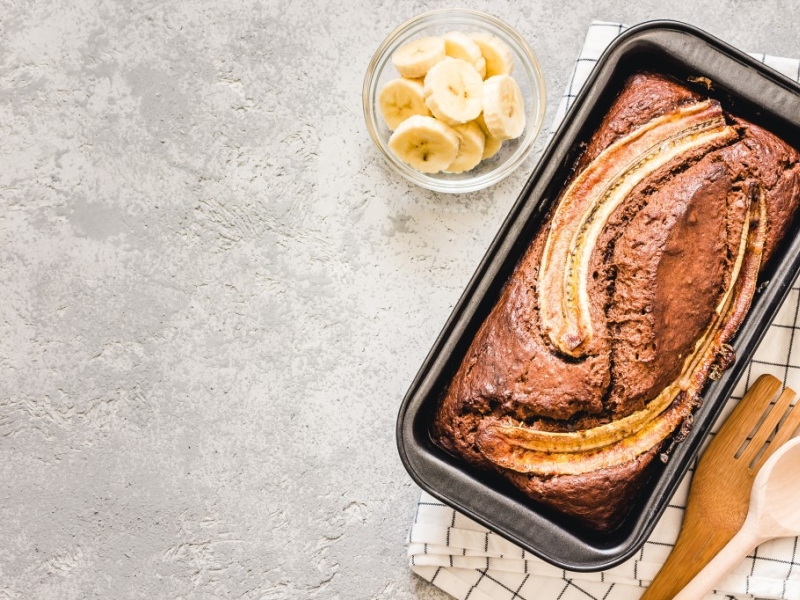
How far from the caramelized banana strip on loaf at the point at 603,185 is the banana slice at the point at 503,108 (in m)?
0.31

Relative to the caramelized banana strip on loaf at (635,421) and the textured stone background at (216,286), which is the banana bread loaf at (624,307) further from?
the textured stone background at (216,286)

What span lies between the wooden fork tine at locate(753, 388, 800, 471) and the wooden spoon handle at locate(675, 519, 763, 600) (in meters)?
0.17

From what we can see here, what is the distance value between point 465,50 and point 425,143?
290mm

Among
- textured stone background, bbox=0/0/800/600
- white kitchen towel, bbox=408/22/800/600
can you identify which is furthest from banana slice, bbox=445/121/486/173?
white kitchen towel, bbox=408/22/800/600

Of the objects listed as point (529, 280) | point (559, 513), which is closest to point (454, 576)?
point (559, 513)

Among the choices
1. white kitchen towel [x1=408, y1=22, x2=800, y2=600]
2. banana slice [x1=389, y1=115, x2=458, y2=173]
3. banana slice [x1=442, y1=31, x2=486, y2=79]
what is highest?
banana slice [x1=442, y1=31, x2=486, y2=79]

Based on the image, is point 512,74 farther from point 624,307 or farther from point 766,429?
point 766,429

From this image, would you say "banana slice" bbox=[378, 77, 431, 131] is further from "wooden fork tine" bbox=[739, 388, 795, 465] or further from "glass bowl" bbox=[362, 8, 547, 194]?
"wooden fork tine" bbox=[739, 388, 795, 465]

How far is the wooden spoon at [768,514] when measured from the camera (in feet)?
6.09

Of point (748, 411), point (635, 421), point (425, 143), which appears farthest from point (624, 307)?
point (425, 143)

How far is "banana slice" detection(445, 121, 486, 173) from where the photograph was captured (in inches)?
77.5

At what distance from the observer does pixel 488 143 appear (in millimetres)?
2027

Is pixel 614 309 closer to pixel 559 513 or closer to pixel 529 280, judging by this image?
pixel 529 280

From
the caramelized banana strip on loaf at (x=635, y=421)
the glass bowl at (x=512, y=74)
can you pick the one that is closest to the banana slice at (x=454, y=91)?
the glass bowl at (x=512, y=74)
